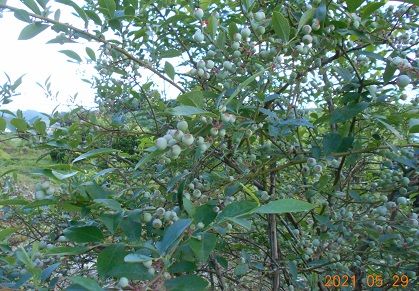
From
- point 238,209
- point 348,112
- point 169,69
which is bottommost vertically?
point 238,209

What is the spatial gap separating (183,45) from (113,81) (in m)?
0.32

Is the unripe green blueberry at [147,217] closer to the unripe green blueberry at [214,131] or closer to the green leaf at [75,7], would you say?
the unripe green blueberry at [214,131]

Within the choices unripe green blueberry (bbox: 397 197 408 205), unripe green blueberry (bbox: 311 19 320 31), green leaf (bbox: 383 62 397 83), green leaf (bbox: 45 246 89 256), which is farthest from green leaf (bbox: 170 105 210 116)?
unripe green blueberry (bbox: 397 197 408 205)

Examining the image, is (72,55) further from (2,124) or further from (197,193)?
(197,193)

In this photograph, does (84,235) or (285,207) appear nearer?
→ (285,207)

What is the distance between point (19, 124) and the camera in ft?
3.35

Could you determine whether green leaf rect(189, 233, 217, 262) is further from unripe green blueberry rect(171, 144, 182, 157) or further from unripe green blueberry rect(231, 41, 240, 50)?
unripe green blueberry rect(231, 41, 240, 50)

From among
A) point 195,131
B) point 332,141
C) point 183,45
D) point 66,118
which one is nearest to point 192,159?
point 195,131

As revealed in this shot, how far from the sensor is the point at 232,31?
93cm

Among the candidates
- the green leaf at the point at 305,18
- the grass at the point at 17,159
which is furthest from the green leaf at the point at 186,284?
the green leaf at the point at 305,18

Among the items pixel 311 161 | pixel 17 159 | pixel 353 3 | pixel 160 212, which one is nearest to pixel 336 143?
pixel 311 161

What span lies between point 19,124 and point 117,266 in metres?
0.50
